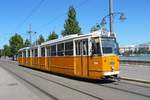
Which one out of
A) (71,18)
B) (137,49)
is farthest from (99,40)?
(137,49)

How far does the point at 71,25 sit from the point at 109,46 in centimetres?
3079

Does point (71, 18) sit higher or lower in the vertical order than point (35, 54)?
higher

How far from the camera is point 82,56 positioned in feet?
66.5

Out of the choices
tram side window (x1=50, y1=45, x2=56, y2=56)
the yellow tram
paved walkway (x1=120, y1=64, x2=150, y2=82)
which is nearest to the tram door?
the yellow tram

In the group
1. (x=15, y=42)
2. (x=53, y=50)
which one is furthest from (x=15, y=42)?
(x=53, y=50)

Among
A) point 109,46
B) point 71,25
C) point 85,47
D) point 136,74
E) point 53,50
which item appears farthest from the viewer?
point 71,25

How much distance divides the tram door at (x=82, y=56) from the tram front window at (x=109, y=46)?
55.0 inches

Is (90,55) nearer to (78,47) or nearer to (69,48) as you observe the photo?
(78,47)

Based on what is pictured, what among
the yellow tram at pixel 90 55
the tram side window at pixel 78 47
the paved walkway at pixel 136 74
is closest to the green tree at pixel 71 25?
the paved walkway at pixel 136 74

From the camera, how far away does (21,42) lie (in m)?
121

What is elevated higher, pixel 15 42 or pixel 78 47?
pixel 15 42

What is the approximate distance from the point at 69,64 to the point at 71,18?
28.3 m

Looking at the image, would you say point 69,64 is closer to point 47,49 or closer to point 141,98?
point 47,49

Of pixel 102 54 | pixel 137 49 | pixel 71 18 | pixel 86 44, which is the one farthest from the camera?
pixel 137 49
